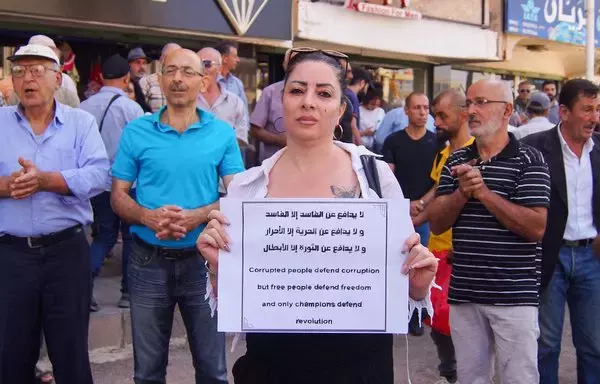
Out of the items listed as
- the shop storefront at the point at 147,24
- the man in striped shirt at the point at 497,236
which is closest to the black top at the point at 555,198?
the man in striped shirt at the point at 497,236

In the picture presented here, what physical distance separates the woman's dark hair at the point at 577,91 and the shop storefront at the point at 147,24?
5.66 meters

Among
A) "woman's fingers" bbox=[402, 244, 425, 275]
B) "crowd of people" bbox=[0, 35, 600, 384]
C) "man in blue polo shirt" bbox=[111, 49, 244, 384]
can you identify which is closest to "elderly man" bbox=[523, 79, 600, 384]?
"crowd of people" bbox=[0, 35, 600, 384]

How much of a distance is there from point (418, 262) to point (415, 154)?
4.69 metres

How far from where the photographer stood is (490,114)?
415 cm

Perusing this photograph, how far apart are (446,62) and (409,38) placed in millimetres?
2300

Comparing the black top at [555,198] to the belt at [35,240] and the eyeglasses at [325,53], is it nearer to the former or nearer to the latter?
the eyeglasses at [325,53]

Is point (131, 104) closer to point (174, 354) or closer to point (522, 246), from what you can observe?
point (174, 354)

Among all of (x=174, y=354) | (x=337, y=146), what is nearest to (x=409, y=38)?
(x=174, y=354)

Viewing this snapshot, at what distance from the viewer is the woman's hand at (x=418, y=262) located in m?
2.58

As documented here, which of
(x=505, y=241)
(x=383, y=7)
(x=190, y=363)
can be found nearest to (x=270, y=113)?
(x=190, y=363)

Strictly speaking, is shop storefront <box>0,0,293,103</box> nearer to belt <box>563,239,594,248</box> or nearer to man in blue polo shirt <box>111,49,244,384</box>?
man in blue polo shirt <box>111,49,244,384</box>

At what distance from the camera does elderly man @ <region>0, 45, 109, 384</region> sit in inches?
161

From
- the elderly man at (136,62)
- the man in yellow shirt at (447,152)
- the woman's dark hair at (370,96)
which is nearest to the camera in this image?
the man in yellow shirt at (447,152)

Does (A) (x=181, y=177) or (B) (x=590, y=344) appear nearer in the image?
(A) (x=181, y=177)
